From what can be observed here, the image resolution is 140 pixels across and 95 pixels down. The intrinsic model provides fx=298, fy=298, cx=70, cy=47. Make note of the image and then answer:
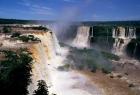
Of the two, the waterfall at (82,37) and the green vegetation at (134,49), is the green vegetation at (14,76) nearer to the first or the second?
the green vegetation at (134,49)

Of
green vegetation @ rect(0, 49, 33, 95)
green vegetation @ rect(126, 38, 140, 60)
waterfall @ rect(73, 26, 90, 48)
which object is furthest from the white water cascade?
green vegetation @ rect(0, 49, 33, 95)

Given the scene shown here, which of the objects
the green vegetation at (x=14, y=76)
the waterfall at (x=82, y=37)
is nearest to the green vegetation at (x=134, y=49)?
the waterfall at (x=82, y=37)

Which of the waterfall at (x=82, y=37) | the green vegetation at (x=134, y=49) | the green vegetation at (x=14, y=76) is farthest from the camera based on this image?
the waterfall at (x=82, y=37)

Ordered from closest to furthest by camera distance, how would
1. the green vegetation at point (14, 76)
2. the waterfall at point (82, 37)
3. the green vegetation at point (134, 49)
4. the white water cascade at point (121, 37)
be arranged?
the green vegetation at point (14, 76), the green vegetation at point (134, 49), the white water cascade at point (121, 37), the waterfall at point (82, 37)

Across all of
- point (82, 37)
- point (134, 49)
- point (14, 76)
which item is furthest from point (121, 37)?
point (14, 76)

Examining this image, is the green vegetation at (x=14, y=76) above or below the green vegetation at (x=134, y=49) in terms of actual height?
above

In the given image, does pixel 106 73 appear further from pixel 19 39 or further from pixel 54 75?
pixel 19 39

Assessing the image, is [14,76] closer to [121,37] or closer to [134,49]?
[134,49]

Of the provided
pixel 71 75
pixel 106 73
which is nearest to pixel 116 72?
pixel 106 73
